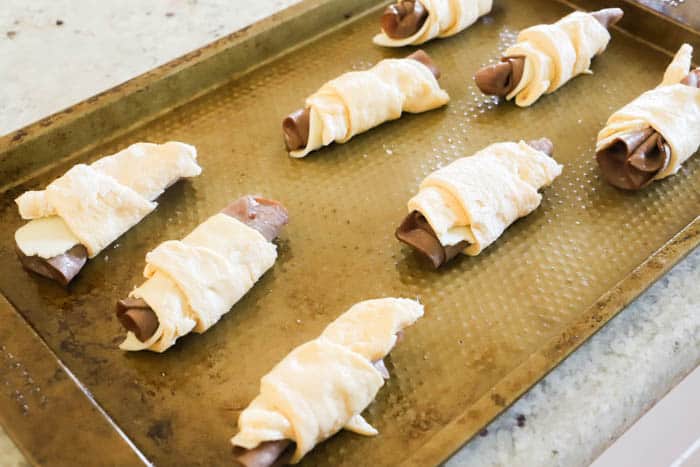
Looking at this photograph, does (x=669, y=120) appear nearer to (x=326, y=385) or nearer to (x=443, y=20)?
(x=443, y=20)

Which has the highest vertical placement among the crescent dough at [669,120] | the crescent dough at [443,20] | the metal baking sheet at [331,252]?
the crescent dough at [443,20]

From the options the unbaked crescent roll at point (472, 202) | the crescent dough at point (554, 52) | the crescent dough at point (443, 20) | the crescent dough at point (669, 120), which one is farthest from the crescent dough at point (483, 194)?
the crescent dough at point (443, 20)

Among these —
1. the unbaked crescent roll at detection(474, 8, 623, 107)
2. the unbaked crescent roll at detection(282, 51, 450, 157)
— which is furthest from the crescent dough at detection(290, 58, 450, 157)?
the unbaked crescent roll at detection(474, 8, 623, 107)

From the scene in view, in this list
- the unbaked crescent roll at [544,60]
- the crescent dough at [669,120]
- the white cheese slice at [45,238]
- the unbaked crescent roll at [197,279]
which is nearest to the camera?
the unbaked crescent roll at [197,279]

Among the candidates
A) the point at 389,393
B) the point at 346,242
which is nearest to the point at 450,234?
the point at 346,242

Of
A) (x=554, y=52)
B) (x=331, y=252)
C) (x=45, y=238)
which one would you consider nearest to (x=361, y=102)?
(x=331, y=252)

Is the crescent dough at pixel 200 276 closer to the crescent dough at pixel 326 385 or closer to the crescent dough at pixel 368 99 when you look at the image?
the crescent dough at pixel 326 385

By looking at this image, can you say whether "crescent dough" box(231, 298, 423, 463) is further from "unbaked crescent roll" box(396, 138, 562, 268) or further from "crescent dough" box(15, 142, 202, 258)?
"crescent dough" box(15, 142, 202, 258)

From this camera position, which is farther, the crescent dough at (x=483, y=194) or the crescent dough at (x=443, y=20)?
the crescent dough at (x=443, y=20)
